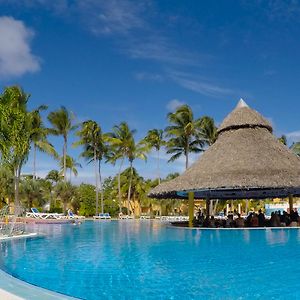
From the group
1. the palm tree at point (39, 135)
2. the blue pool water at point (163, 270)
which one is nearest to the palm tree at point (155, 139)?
the palm tree at point (39, 135)

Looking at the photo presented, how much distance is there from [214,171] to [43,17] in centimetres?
858

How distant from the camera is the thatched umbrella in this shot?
1498 centimetres

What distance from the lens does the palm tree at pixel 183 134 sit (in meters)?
31.5

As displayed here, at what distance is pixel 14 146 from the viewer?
1413 cm

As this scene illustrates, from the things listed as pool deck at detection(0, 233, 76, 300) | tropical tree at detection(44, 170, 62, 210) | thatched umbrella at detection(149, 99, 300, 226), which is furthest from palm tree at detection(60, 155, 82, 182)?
pool deck at detection(0, 233, 76, 300)

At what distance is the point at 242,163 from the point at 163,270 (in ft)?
33.6

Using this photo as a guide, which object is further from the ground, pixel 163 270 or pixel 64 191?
pixel 64 191

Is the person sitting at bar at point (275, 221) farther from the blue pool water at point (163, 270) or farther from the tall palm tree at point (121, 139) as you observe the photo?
the tall palm tree at point (121, 139)

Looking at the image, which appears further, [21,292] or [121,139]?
[121,139]

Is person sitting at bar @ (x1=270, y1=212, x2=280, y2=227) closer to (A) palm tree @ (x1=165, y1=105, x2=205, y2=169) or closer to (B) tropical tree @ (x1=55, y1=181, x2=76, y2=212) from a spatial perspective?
(A) palm tree @ (x1=165, y1=105, x2=205, y2=169)

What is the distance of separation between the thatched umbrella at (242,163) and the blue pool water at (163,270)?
491 centimetres

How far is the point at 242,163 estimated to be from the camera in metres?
16.1

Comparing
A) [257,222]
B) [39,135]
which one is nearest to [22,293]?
[257,222]

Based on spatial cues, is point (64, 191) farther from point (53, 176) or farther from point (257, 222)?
point (257, 222)
